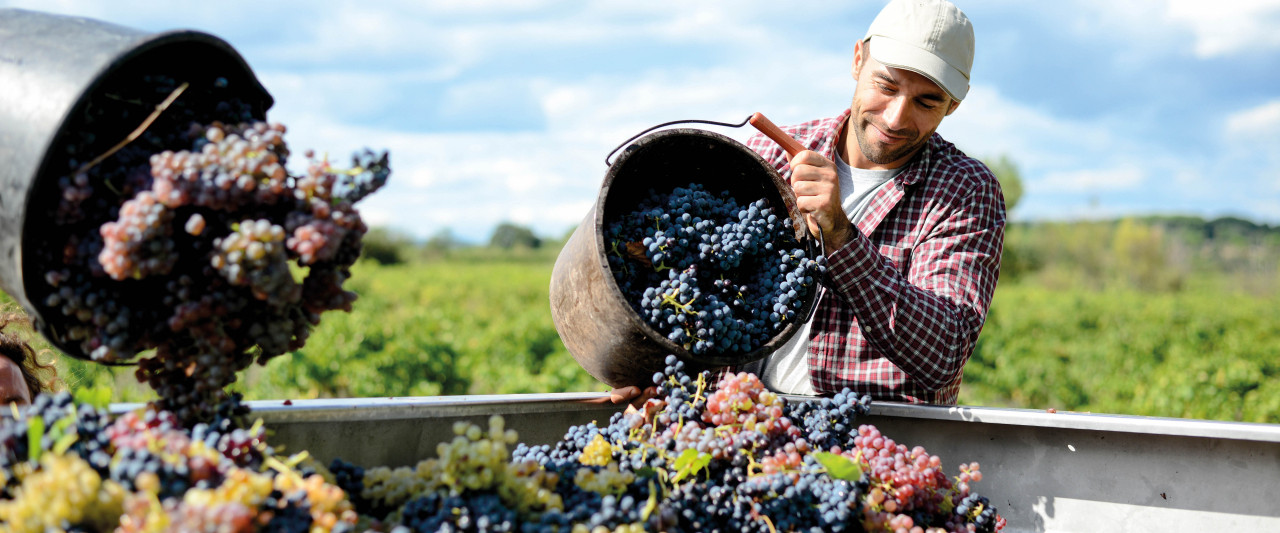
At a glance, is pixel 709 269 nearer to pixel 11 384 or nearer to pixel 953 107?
pixel 953 107

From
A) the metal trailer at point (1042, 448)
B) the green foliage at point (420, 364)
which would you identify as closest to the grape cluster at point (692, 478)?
the metal trailer at point (1042, 448)

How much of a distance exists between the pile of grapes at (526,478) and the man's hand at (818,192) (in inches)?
16.8

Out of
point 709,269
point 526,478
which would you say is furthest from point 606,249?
point 526,478

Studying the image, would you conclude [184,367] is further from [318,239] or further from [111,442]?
[318,239]

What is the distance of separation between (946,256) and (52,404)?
2.14 meters

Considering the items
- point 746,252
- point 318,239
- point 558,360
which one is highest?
point 746,252

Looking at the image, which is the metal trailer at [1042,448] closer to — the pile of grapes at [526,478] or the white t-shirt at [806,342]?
the pile of grapes at [526,478]

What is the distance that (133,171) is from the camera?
1.25 metres

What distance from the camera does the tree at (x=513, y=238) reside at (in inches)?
2657

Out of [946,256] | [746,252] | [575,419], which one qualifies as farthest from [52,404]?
[946,256]

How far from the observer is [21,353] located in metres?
2.39

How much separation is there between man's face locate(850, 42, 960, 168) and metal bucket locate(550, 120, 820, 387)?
2.06 ft

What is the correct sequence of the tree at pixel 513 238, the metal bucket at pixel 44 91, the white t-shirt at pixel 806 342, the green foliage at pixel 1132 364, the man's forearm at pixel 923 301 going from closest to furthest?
the metal bucket at pixel 44 91, the man's forearm at pixel 923 301, the white t-shirt at pixel 806 342, the green foliage at pixel 1132 364, the tree at pixel 513 238

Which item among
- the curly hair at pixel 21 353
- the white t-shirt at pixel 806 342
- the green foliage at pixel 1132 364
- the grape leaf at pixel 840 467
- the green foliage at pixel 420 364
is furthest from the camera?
the green foliage at pixel 1132 364
